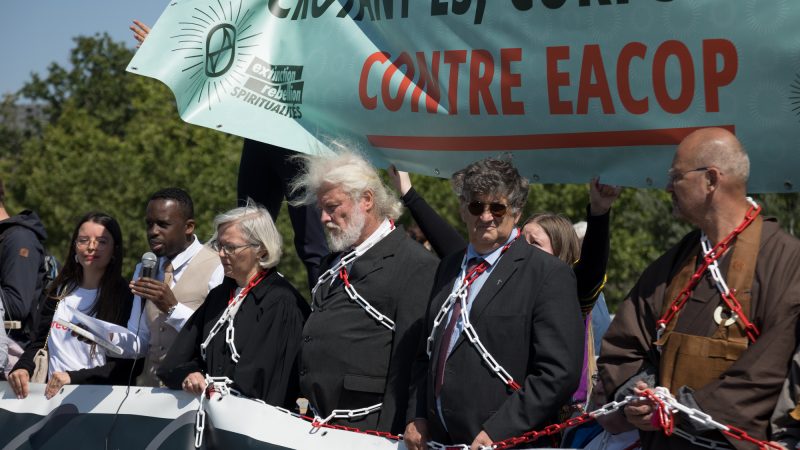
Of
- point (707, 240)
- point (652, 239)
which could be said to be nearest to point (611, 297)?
point (652, 239)

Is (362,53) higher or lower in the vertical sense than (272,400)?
higher

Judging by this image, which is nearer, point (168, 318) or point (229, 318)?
point (229, 318)

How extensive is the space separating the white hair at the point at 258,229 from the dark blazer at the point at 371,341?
0.55 metres

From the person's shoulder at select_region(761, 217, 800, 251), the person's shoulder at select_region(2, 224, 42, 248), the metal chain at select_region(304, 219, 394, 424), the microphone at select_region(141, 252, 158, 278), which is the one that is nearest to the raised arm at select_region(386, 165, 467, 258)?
the metal chain at select_region(304, 219, 394, 424)

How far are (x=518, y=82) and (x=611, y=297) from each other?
68.4ft

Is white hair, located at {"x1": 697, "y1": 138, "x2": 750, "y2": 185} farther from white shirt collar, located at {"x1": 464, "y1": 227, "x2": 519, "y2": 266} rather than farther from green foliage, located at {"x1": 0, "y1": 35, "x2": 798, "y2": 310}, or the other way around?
green foliage, located at {"x1": 0, "y1": 35, "x2": 798, "y2": 310}

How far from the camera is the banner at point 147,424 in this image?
17.3ft

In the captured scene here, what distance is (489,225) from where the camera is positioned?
4781 millimetres

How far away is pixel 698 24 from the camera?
15.8 ft

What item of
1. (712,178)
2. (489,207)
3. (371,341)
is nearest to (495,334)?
(489,207)

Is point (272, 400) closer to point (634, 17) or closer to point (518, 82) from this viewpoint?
point (518, 82)

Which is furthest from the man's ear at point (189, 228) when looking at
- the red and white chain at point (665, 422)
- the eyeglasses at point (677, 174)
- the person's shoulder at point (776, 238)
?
the person's shoulder at point (776, 238)

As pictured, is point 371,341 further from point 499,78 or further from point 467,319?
point 499,78

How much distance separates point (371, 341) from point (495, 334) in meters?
0.81
